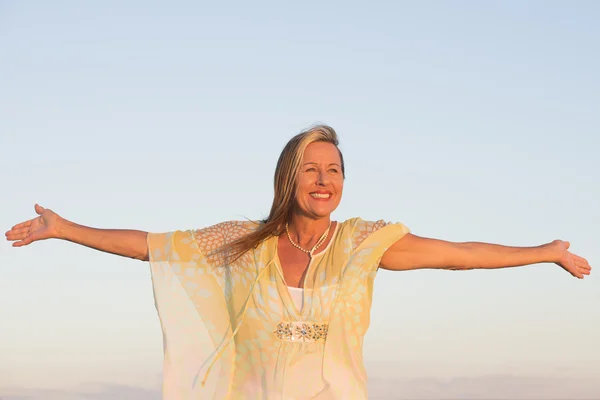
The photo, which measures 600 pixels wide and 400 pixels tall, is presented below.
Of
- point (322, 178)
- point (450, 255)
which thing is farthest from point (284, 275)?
point (450, 255)

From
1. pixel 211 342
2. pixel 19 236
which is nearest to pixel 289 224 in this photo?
pixel 211 342

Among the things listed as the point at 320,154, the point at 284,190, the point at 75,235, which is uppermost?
the point at 320,154

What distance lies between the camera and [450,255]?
24.1ft

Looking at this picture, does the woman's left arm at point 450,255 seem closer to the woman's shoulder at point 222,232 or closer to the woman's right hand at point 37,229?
the woman's shoulder at point 222,232

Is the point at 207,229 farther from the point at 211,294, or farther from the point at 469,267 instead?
the point at 469,267

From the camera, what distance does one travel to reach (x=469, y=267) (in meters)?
7.45

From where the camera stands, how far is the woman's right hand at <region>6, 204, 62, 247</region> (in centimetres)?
746

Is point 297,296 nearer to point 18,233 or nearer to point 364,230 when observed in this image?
point 364,230

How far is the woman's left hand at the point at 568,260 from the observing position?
7.76 metres

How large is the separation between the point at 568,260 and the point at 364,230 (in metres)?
1.56

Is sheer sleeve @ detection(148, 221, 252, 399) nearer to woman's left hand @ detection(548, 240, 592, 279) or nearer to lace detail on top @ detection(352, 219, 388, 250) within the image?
lace detail on top @ detection(352, 219, 388, 250)

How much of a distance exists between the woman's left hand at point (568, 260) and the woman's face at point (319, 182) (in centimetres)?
169

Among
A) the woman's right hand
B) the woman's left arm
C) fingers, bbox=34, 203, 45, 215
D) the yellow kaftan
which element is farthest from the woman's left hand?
fingers, bbox=34, 203, 45, 215

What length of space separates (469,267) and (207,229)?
197 centimetres
